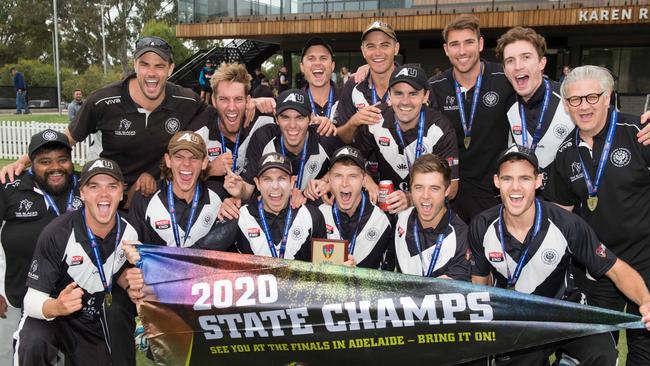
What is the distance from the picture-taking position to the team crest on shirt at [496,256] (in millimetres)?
4520

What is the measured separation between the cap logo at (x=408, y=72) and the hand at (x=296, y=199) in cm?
146

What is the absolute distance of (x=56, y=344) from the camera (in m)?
4.77

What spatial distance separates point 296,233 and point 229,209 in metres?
0.67

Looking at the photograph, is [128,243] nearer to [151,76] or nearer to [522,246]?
[151,76]

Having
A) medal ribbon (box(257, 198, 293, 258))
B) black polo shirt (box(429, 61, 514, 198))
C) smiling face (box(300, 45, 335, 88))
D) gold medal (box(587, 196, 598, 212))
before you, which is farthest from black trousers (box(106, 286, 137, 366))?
gold medal (box(587, 196, 598, 212))

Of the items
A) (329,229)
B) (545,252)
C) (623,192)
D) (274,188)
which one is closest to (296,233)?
(329,229)

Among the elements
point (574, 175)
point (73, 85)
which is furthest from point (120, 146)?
point (73, 85)

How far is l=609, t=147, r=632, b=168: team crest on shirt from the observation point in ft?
14.6

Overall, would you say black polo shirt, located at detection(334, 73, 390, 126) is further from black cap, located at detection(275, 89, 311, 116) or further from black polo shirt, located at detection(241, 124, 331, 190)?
black cap, located at detection(275, 89, 311, 116)

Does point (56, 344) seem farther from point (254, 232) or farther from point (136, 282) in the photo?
point (254, 232)

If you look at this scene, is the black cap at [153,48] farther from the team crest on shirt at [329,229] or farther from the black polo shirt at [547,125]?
the black polo shirt at [547,125]

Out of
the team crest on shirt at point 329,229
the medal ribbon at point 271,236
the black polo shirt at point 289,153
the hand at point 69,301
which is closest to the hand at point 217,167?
the black polo shirt at point 289,153

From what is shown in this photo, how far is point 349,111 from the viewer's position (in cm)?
625

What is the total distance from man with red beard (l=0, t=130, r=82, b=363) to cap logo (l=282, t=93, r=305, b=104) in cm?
214
